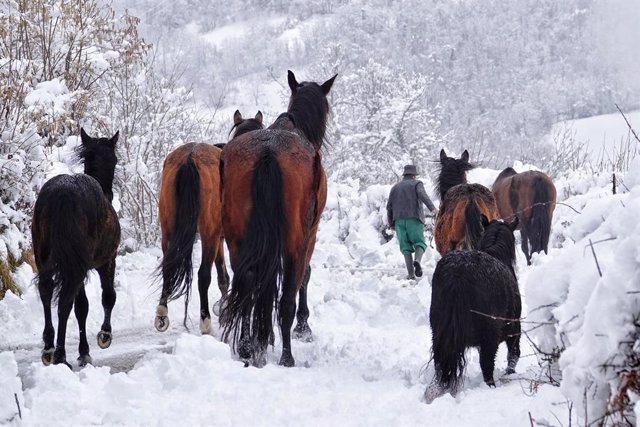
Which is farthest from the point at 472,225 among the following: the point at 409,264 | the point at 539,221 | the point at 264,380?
the point at 539,221

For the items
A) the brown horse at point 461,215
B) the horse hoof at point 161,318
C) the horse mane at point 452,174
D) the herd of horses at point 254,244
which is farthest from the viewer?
the horse mane at point 452,174

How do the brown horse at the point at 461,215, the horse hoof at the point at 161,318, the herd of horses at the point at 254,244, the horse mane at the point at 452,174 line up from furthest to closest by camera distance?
1. the horse mane at the point at 452,174
2. the brown horse at the point at 461,215
3. the horse hoof at the point at 161,318
4. the herd of horses at the point at 254,244

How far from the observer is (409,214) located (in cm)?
1311

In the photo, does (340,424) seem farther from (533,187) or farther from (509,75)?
(509,75)

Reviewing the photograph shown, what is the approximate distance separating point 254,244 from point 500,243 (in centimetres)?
231

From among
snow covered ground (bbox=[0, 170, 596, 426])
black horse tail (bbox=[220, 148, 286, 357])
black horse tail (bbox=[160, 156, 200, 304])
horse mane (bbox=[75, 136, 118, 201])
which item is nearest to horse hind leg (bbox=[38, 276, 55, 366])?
snow covered ground (bbox=[0, 170, 596, 426])

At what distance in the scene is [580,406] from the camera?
2.58 metres

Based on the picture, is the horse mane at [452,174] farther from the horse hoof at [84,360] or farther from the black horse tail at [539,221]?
the horse hoof at [84,360]

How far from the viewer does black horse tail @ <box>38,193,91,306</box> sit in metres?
6.32

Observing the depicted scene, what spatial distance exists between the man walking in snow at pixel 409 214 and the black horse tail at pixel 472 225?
4.48 meters

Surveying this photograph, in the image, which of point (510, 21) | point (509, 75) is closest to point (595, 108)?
point (509, 75)

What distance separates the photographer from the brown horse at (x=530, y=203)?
14.6 metres

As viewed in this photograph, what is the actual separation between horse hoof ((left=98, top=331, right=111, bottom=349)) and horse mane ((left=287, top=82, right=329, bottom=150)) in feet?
9.74

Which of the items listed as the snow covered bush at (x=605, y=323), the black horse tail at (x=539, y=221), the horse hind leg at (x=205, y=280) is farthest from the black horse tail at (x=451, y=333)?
the black horse tail at (x=539, y=221)
